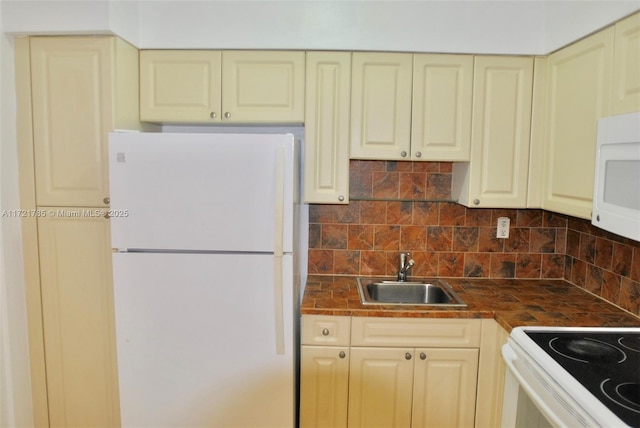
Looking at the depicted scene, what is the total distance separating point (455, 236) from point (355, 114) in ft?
3.05

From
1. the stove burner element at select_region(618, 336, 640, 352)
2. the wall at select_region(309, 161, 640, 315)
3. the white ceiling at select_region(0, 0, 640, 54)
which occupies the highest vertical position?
the white ceiling at select_region(0, 0, 640, 54)

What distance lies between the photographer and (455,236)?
7.93ft

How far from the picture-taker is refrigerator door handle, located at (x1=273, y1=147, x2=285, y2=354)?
168cm

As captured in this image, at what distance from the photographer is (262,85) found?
2043mm

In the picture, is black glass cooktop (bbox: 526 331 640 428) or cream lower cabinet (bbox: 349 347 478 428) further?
cream lower cabinet (bbox: 349 347 478 428)

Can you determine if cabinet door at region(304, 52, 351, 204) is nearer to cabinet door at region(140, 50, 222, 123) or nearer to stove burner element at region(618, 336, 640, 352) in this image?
cabinet door at region(140, 50, 222, 123)

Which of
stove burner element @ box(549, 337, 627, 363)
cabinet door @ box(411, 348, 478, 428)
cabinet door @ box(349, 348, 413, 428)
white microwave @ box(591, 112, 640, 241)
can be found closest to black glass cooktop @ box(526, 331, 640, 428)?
stove burner element @ box(549, 337, 627, 363)

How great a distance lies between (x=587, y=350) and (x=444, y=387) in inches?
28.4

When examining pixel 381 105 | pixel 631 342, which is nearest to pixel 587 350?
pixel 631 342

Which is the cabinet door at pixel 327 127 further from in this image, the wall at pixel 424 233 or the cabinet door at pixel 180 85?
the cabinet door at pixel 180 85

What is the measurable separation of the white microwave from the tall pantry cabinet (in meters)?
1.90

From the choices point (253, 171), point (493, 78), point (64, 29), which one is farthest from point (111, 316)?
point (493, 78)

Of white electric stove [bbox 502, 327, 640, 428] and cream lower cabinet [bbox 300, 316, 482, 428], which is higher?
white electric stove [bbox 502, 327, 640, 428]

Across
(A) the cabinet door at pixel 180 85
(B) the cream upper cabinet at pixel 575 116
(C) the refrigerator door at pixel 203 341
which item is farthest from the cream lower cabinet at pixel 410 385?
(A) the cabinet door at pixel 180 85
